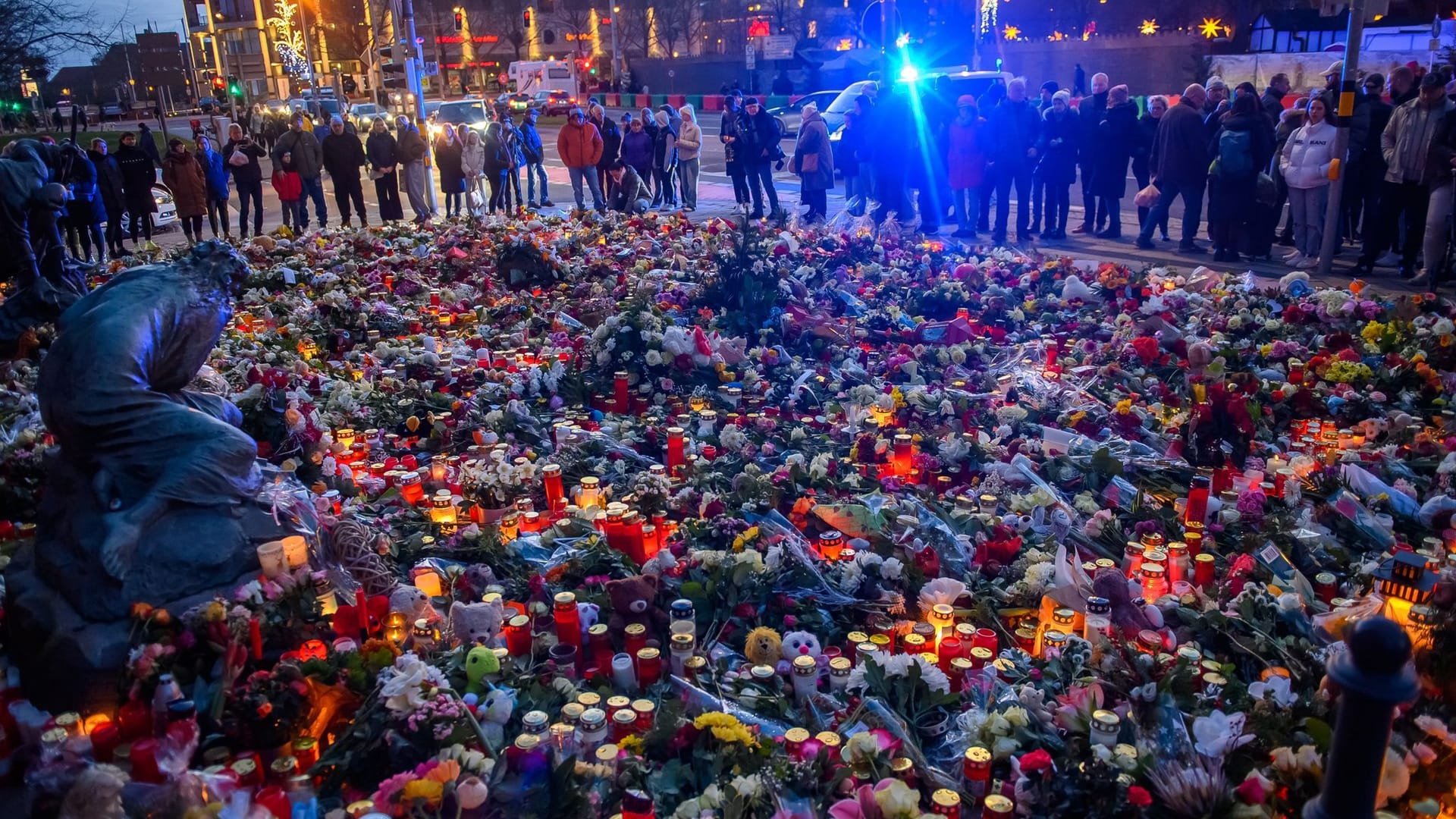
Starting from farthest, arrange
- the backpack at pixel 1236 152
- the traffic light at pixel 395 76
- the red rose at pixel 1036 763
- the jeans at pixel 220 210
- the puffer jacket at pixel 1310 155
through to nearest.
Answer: the traffic light at pixel 395 76, the jeans at pixel 220 210, the backpack at pixel 1236 152, the puffer jacket at pixel 1310 155, the red rose at pixel 1036 763

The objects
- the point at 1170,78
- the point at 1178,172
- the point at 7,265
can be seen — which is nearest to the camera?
the point at 7,265

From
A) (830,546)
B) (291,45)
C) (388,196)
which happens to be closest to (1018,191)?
(830,546)

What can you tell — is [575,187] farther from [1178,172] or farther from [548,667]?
[548,667]

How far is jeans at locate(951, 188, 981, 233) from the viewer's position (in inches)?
536

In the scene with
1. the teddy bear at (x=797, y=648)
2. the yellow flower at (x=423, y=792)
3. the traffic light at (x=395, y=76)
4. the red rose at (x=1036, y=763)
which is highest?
the traffic light at (x=395, y=76)

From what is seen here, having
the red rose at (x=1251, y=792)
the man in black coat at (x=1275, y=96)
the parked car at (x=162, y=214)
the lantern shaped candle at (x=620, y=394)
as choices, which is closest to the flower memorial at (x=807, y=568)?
the red rose at (x=1251, y=792)

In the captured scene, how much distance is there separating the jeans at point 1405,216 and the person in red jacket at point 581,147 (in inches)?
410

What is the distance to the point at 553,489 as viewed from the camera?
5.98 metres

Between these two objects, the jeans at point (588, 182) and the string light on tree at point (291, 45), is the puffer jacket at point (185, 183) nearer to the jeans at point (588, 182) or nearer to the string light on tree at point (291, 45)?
the jeans at point (588, 182)

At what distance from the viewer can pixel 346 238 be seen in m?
13.3

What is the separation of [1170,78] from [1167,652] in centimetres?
3161

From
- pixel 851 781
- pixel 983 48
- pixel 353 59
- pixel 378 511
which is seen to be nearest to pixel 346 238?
pixel 378 511

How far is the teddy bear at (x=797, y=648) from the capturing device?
418 centimetres

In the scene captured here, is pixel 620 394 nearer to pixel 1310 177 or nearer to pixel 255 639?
pixel 255 639
